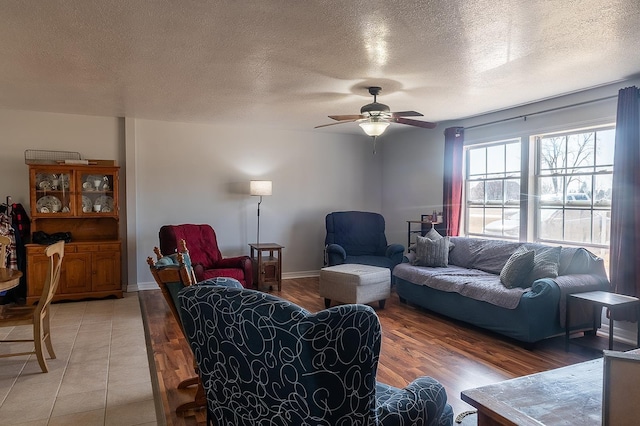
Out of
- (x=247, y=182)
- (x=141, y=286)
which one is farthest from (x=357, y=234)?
(x=141, y=286)

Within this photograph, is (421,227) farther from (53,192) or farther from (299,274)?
(53,192)

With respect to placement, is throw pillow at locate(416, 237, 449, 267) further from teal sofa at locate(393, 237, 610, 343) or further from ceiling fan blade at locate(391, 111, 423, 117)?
ceiling fan blade at locate(391, 111, 423, 117)

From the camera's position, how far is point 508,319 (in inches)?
141

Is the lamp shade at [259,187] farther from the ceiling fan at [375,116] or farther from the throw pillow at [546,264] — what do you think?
the throw pillow at [546,264]

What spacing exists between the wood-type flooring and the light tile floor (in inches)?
6.0

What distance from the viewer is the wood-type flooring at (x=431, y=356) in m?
2.78

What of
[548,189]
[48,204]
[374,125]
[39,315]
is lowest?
[39,315]

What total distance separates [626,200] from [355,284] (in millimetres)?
2625

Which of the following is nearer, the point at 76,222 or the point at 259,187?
the point at 76,222

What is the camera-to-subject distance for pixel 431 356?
331cm

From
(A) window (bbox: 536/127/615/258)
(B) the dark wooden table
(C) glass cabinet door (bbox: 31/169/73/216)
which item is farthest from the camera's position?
(C) glass cabinet door (bbox: 31/169/73/216)

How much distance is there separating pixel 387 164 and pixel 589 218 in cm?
345

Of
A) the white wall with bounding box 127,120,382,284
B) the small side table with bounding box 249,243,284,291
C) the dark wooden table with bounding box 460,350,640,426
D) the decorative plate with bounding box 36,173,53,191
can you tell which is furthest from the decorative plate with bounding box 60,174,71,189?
the dark wooden table with bounding box 460,350,640,426

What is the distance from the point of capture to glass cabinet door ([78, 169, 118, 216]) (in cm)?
510
